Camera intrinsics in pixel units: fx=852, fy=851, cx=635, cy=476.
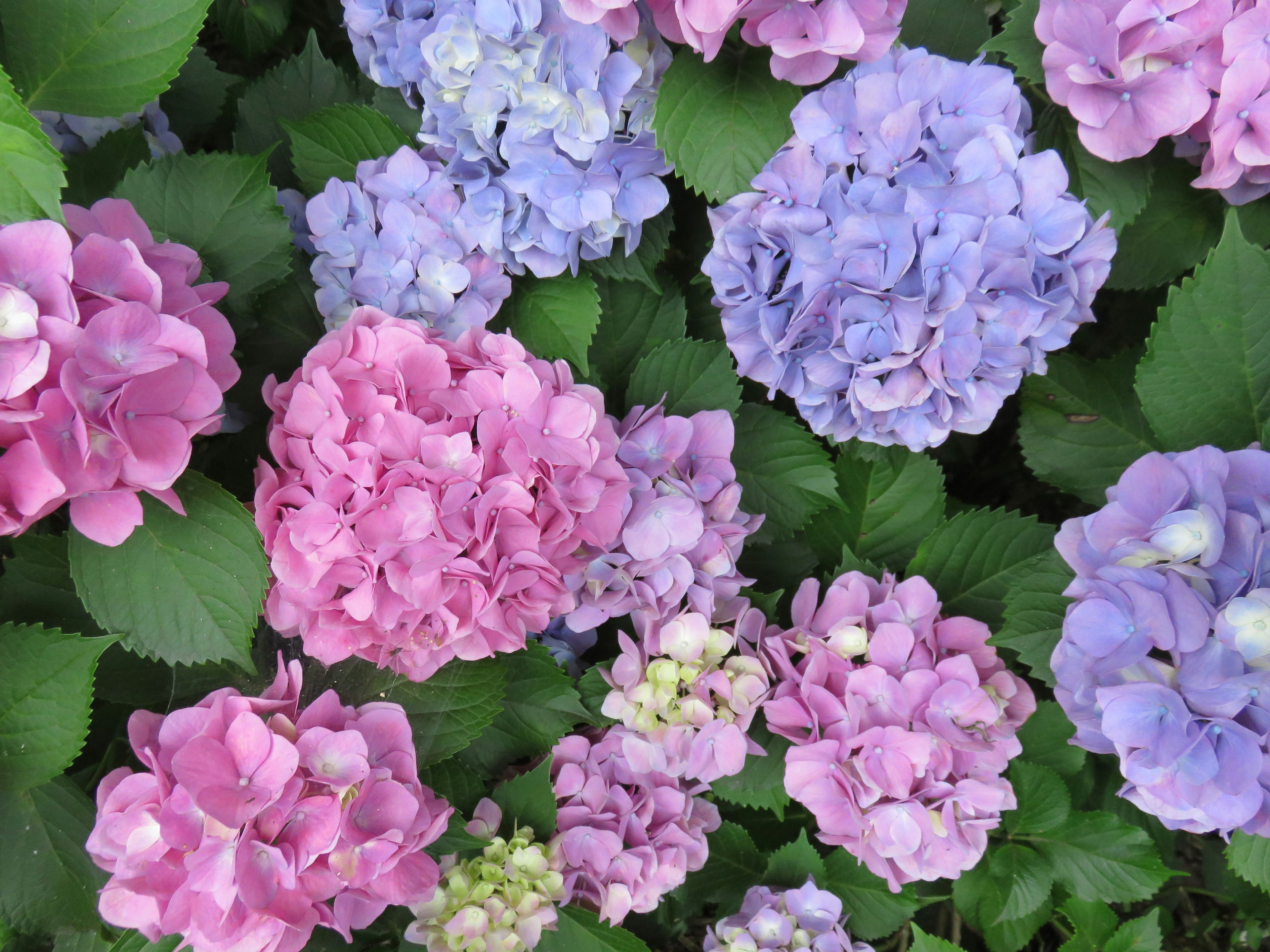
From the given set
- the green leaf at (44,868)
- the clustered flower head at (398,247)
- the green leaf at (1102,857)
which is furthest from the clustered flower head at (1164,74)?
the green leaf at (44,868)

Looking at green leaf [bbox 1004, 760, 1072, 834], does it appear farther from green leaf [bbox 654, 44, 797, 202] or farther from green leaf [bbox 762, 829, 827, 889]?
green leaf [bbox 654, 44, 797, 202]

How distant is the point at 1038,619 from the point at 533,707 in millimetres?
589

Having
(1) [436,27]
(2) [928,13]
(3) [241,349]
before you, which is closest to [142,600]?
(3) [241,349]

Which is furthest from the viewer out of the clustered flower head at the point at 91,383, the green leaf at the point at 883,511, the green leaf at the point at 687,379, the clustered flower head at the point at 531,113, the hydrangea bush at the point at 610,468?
the green leaf at the point at 883,511

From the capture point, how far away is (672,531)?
89 cm

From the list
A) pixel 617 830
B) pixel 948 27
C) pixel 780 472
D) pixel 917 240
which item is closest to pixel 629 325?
pixel 780 472

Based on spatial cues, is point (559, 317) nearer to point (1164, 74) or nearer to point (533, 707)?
point (533, 707)

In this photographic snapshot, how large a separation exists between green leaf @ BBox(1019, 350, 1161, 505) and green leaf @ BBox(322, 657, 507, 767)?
0.76 meters

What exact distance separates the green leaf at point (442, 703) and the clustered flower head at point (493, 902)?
126 mm

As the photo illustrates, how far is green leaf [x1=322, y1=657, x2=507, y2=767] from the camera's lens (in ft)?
3.06

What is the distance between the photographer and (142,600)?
78 centimetres

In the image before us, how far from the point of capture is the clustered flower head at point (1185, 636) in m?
0.72

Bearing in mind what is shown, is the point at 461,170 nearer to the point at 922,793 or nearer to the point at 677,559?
the point at 677,559

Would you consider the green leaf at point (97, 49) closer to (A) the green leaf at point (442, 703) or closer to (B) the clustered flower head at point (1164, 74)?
(A) the green leaf at point (442, 703)
